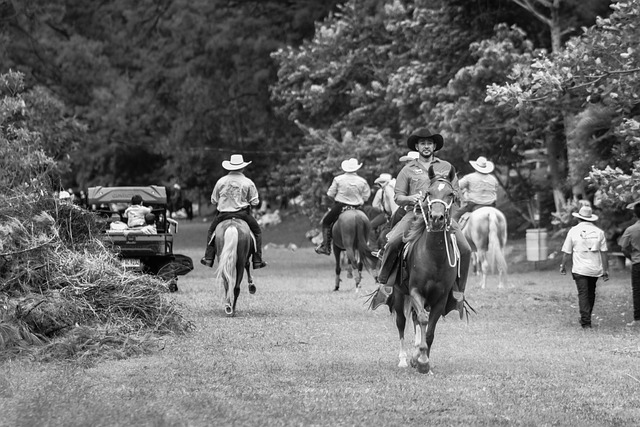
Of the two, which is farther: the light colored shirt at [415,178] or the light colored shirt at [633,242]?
the light colored shirt at [633,242]

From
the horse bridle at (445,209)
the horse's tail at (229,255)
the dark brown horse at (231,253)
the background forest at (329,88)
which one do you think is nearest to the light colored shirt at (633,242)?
the background forest at (329,88)

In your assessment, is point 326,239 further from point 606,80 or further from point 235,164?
point 606,80

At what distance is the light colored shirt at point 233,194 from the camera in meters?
20.9

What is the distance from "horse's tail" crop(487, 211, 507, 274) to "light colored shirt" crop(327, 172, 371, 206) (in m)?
2.80

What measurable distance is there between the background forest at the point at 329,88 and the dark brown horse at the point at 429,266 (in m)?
5.85

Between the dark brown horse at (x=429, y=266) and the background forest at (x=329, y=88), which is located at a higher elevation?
the background forest at (x=329, y=88)

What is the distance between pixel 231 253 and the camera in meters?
20.4

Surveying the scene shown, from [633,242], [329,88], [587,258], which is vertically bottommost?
[587,258]

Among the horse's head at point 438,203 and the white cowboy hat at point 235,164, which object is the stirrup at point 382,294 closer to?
the horse's head at point 438,203

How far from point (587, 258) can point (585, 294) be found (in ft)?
1.93

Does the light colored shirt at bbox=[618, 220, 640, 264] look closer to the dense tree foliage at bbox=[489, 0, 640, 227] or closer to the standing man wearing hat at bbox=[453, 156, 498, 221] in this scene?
the dense tree foliage at bbox=[489, 0, 640, 227]

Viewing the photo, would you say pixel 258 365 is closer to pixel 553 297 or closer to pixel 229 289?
pixel 229 289

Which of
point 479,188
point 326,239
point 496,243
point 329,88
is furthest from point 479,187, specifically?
point 329,88

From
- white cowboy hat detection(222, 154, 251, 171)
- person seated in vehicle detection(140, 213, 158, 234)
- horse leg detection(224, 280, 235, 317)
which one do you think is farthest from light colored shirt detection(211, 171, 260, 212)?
person seated in vehicle detection(140, 213, 158, 234)
